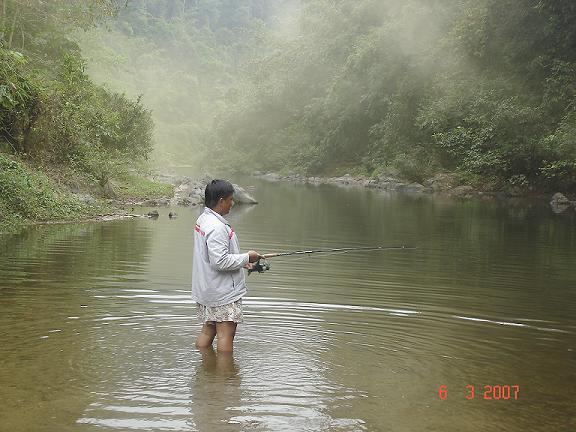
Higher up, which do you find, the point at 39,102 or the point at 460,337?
the point at 39,102

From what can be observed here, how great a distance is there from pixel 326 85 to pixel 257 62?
38.8 feet

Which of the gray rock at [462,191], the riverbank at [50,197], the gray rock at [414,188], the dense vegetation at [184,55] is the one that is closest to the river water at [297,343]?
the riverbank at [50,197]

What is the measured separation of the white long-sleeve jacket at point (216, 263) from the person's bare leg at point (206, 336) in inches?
10.6

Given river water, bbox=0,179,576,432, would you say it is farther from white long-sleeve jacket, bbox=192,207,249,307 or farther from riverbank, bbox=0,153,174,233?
riverbank, bbox=0,153,174,233

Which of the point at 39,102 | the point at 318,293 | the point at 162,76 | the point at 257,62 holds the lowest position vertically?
the point at 318,293

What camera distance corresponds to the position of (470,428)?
14.3 ft

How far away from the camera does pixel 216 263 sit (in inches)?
217

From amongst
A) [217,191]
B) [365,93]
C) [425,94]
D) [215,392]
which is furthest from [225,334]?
[365,93]

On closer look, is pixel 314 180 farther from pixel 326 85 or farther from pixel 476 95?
pixel 476 95

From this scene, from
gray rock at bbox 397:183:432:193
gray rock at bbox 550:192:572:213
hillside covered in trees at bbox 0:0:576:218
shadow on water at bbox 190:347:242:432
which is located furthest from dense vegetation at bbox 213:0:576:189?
shadow on water at bbox 190:347:242:432

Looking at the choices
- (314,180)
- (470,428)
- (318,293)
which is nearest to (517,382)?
(470,428)

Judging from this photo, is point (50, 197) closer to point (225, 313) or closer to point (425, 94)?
point (225, 313)

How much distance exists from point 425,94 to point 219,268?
3356 cm
